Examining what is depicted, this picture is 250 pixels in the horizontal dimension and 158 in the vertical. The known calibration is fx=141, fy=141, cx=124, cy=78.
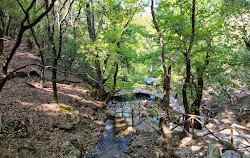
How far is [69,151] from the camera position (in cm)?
620

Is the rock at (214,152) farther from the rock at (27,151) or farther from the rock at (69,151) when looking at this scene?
the rock at (27,151)

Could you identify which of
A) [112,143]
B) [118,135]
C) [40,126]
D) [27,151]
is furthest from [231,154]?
[40,126]

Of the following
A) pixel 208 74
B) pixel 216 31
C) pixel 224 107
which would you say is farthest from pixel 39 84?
pixel 224 107

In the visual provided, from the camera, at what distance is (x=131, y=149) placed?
736 centimetres

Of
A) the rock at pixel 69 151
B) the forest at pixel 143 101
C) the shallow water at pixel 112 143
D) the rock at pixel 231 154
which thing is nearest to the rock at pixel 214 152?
the forest at pixel 143 101

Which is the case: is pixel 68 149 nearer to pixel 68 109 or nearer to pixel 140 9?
pixel 68 109

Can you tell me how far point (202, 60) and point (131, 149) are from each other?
22.0 ft

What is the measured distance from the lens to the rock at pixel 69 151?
235 inches

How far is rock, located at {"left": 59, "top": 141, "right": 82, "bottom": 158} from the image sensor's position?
596 centimetres

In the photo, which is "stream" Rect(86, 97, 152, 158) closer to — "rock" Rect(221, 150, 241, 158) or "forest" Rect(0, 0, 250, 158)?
"forest" Rect(0, 0, 250, 158)

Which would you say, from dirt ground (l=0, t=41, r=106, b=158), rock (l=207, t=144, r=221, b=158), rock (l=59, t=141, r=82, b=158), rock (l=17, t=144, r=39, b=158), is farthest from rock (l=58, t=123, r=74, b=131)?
rock (l=207, t=144, r=221, b=158)

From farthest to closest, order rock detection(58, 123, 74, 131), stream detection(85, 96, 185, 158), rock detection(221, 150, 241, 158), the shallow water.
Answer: rock detection(58, 123, 74, 131)
the shallow water
stream detection(85, 96, 185, 158)
rock detection(221, 150, 241, 158)

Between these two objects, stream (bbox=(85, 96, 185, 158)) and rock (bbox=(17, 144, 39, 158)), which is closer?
rock (bbox=(17, 144, 39, 158))

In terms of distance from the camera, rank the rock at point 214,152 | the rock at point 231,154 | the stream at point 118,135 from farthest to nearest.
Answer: the stream at point 118,135 → the rock at point 214,152 → the rock at point 231,154
